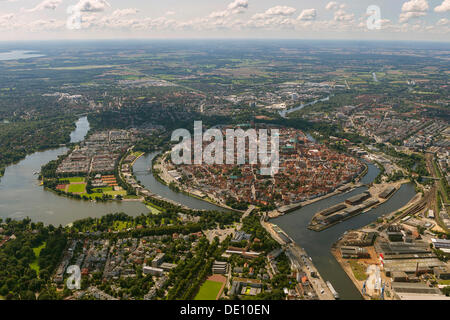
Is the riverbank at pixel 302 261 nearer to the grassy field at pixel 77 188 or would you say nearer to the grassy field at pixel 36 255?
the grassy field at pixel 36 255

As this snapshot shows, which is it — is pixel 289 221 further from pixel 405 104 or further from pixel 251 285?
pixel 405 104

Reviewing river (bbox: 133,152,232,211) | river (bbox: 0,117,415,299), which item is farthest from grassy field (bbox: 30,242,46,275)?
river (bbox: 133,152,232,211)

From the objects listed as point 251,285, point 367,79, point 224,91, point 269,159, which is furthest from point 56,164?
point 367,79

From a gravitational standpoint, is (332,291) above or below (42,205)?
below

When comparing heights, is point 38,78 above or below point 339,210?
above

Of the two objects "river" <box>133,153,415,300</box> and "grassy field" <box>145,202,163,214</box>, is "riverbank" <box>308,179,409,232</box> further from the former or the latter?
"grassy field" <box>145,202,163,214</box>

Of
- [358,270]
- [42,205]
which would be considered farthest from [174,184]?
[358,270]

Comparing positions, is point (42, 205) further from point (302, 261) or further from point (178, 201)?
point (302, 261)
